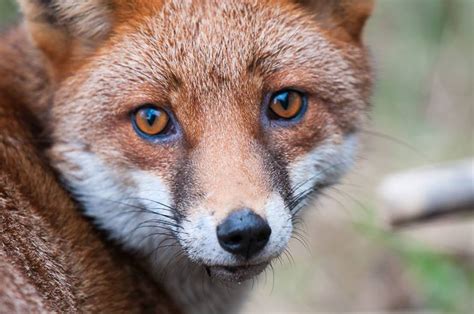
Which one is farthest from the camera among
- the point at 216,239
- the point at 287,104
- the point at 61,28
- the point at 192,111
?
the point at 61,28

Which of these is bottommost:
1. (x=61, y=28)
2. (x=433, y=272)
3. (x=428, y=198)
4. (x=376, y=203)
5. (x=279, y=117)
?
(x=433, y=272)

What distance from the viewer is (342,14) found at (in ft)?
16.8

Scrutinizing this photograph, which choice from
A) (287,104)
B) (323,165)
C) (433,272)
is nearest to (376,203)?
(433,272)

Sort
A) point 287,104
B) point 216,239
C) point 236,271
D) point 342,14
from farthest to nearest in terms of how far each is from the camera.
→ point 342,14, point 287,104, point 236,271, point 216,239

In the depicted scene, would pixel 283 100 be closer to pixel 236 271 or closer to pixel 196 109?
pixel 196 109

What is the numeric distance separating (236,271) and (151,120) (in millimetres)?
1051

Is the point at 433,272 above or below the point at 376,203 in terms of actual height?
below

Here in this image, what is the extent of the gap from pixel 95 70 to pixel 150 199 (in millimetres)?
904

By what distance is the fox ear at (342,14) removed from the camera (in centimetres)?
507

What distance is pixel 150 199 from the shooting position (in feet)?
15.0

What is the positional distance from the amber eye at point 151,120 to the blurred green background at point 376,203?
1.38 meters

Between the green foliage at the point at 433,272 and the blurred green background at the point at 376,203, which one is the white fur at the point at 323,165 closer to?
the blurred green background at the point at 376,203

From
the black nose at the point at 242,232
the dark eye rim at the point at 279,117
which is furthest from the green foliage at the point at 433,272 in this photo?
the black nose at the point at 242,232

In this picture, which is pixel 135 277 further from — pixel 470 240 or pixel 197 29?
pixel 470 240
